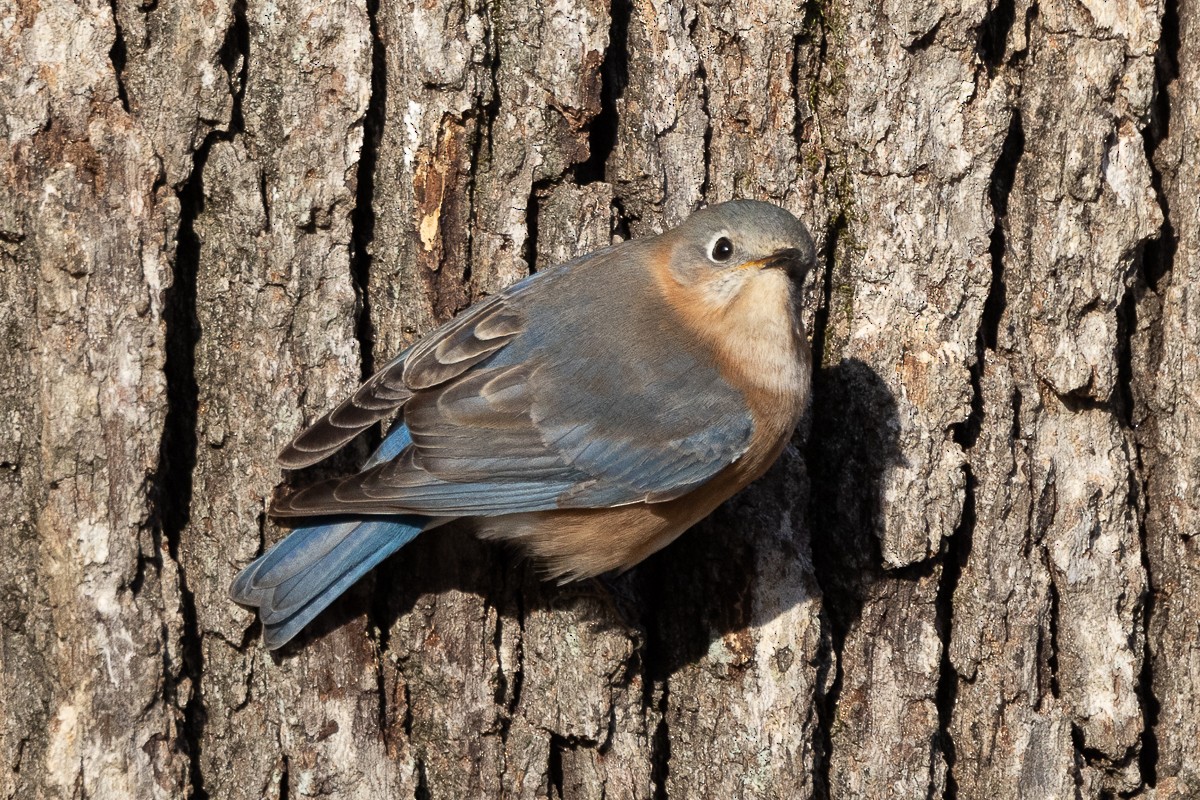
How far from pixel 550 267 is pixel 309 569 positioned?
118cm

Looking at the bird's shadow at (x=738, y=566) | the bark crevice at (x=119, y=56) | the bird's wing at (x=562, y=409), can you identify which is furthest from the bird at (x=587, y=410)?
the bark crevice at (x=119, y=56)

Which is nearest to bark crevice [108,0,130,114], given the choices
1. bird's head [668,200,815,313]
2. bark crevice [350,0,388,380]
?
bark crevice [350,0,388,380]

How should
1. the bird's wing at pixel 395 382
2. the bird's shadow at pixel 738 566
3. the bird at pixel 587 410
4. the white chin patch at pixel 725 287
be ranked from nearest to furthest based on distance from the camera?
1. the bird's wing at pixel 395 382
2. the bird at pixel 587 410
3. the bird's shadow at pixel 738 566
4. the white chin patch at pixel 725 287

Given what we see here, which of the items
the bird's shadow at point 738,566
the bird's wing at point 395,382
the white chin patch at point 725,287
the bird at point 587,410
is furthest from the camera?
the white chin patch at point 725,287

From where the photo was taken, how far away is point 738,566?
13.1 ft

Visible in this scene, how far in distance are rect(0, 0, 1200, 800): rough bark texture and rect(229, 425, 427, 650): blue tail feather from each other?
121mm

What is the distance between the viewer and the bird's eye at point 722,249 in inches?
154

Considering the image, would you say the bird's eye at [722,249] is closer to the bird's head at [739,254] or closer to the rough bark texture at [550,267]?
the bird's head at [739,254]

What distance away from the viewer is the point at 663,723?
13.1ft

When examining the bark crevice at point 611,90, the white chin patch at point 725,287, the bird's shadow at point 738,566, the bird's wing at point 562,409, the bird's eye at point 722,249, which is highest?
the bark crevice at point 611,90

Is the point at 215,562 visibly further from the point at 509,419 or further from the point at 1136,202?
the point at 1136,202

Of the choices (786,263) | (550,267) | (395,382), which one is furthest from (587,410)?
(786,263)

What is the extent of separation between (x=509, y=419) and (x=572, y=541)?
0.43 meters

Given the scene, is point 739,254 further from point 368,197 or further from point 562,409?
point 368,197
